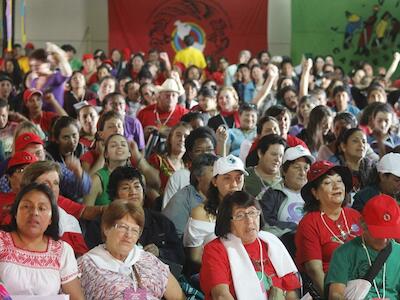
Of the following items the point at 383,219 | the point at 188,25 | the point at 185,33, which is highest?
the point at 188,25

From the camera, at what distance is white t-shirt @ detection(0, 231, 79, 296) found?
361cm

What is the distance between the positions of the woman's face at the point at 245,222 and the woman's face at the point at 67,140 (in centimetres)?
207

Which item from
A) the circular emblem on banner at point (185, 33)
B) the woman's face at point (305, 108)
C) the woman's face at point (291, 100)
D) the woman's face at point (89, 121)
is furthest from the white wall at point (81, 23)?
the woman's face at point (89, 121)

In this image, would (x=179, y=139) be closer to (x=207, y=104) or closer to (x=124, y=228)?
(x=207, y=104)

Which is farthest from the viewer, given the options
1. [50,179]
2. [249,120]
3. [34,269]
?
[249,120]

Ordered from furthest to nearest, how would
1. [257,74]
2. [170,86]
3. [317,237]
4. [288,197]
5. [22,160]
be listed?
[257,74] → [170,86] → [288,197] → [22,160] → [317,237]

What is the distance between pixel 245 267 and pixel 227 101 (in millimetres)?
4062

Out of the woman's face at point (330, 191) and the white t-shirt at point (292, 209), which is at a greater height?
the woman's face at point (330, 191)

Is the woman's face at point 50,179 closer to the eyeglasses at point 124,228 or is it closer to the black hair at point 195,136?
the eyeglasses at point 124,228

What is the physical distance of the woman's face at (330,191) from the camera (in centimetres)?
459

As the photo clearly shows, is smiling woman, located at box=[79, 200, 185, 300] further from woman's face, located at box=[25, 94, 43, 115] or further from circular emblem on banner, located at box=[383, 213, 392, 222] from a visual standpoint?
woman's face, located at box=[25, 94, 43, 115]

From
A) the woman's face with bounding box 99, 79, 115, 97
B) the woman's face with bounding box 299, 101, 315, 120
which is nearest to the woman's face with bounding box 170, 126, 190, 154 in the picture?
the woman's face with bounding box 299, 101, 315, 120

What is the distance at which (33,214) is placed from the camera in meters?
3.70

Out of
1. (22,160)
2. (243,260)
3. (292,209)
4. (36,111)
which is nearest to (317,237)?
(292,209)
